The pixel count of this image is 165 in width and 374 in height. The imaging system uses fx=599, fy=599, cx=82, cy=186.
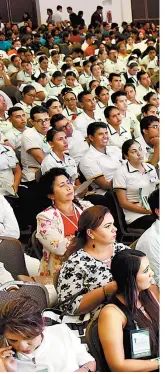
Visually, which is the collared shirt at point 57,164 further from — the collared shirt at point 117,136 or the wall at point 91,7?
the wall at point 91,7

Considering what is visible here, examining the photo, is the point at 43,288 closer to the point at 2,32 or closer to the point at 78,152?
the point at 78,152

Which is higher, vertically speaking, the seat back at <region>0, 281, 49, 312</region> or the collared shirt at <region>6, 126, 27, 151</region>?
the collared shirt at <region>6, 126, 27, 151</region>

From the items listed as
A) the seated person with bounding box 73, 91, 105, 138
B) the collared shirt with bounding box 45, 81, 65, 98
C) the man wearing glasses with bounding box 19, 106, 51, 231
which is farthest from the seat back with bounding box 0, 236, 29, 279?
the collared shirt with bounding box 45, 81, 65, 98

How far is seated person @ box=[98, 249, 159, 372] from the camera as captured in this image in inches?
73.5

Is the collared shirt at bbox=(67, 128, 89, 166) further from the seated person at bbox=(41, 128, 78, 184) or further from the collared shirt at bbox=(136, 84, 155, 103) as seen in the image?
the collared shirt at bbox=(136, 84, 155, 103)

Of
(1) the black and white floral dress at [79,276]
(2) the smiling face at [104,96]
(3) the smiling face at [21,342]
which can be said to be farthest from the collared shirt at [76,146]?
(3) the smiling face at [21,342]

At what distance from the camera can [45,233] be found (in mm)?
2707

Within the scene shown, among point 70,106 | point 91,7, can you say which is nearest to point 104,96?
point 70,106

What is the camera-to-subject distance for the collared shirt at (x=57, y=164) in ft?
12.1

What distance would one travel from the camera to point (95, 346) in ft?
6.28

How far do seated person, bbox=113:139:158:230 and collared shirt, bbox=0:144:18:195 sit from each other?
82 centimetres

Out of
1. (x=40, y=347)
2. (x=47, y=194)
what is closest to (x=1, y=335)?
(x=40, y=347)

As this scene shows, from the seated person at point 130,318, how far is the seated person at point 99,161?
6.10 feet

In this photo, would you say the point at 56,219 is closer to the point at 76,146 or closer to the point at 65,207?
the point at 65,207
